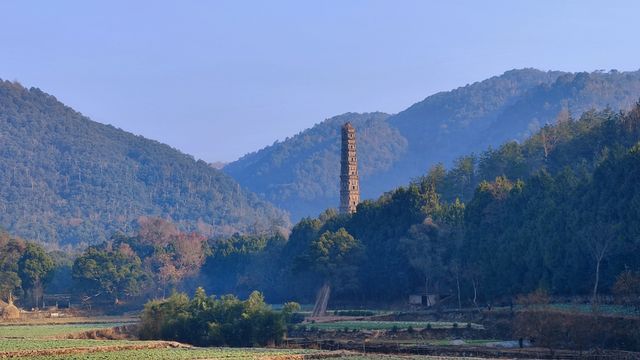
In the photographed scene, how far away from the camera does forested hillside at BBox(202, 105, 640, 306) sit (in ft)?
226

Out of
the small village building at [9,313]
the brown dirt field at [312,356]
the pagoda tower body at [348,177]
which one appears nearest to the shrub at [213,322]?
the brown dirt field at [312,356]

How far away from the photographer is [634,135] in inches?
3354

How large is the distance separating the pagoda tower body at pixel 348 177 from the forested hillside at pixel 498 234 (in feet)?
8.95

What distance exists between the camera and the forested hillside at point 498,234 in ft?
226

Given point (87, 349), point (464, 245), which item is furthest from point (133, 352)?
point (464, 245)

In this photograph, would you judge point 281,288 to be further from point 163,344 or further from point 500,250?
point 163,344

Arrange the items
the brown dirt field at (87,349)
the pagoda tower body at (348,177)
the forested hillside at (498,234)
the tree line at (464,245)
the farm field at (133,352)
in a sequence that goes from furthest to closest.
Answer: the pagoda tower body at (348,177)
the tree line at (464,245)
the forested hillside at (498,234)
the brown dirt field at (87,349)
the farm field at (133,352)

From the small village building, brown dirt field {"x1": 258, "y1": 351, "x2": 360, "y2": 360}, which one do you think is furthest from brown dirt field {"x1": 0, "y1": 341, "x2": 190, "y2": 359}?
the small village building

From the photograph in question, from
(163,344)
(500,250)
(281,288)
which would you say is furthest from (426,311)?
(281,288)

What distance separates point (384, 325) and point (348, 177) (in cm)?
5222

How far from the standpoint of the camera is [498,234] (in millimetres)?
78375

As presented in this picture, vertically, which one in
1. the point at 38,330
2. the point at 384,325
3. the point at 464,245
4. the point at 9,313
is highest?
the point at 464,245

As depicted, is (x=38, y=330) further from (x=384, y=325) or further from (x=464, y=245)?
(x=464, y=245)

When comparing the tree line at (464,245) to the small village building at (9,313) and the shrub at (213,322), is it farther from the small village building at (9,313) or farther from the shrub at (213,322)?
the shrub at (213,322)
